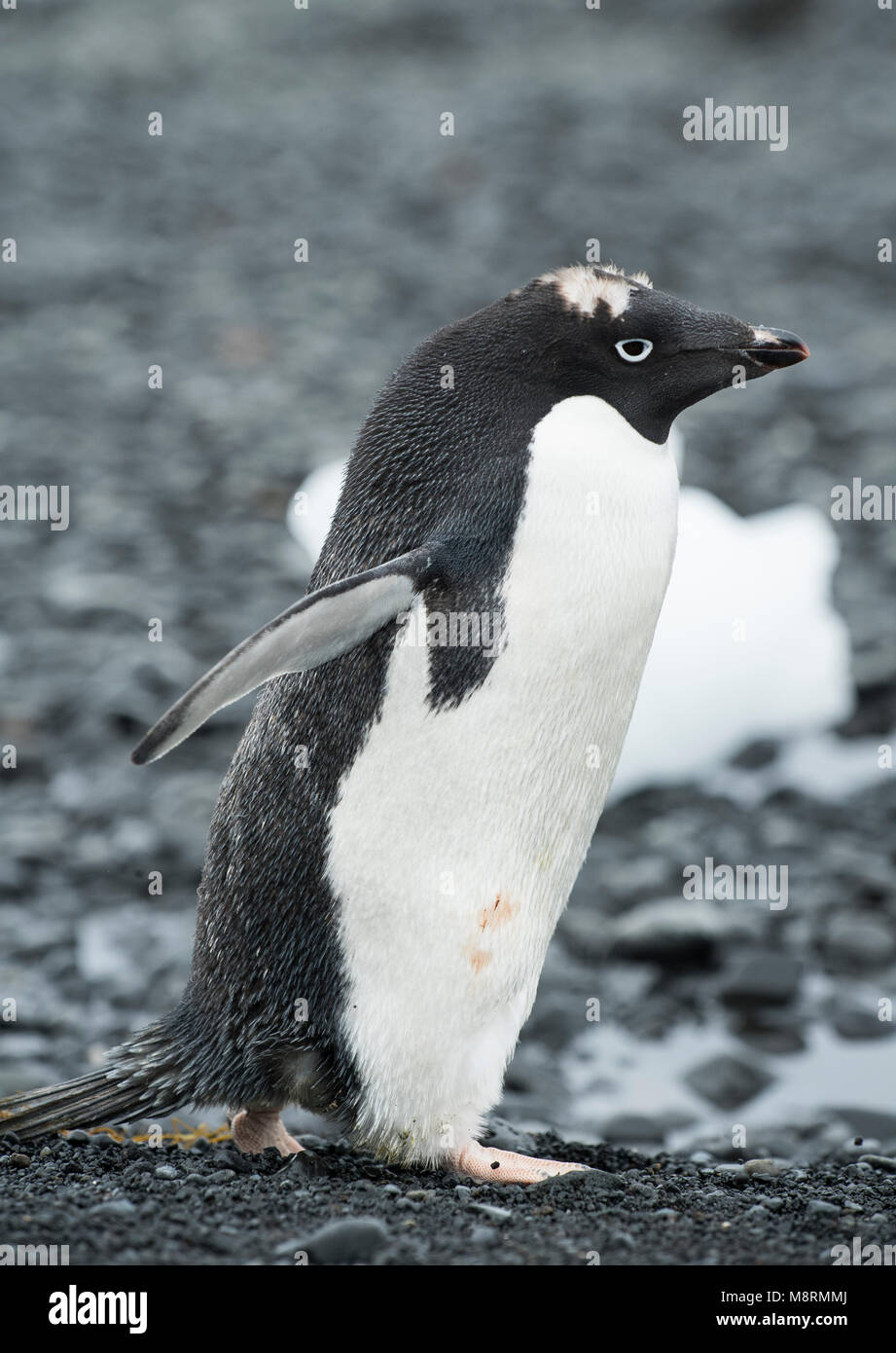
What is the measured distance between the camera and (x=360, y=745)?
108 inches

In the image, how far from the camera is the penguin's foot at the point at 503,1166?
2.73 metres

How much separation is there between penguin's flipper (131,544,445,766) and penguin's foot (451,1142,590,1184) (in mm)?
887

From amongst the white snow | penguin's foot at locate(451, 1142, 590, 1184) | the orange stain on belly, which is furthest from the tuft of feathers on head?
the white snow

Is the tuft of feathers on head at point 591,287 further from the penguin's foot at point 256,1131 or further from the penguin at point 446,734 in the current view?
the penguin's foot at point 256,1131

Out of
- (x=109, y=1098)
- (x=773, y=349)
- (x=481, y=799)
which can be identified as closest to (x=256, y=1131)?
(x=109, y=1098)

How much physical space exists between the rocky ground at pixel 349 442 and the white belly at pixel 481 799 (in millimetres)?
233

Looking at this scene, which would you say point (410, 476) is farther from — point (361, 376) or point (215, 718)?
point (361, 376)

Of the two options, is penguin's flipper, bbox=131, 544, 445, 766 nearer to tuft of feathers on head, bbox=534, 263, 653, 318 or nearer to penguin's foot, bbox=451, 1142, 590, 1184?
tuft of feathers on head, bbox=534, 263, 653, 318

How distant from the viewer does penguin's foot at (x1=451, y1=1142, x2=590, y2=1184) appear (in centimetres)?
273

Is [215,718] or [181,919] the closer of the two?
[181,919]

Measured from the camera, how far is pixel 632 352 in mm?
2877

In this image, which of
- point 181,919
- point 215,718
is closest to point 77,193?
point 215,718

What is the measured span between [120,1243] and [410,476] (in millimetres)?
1351
